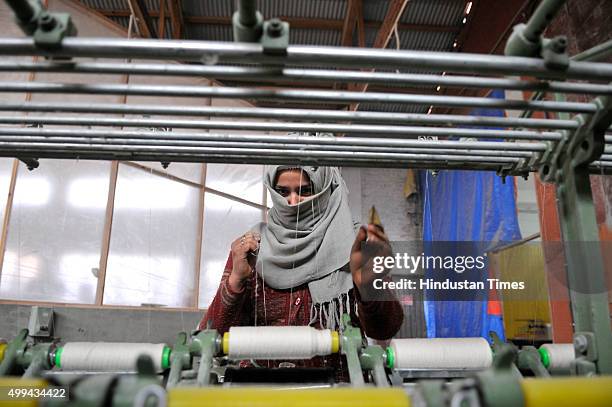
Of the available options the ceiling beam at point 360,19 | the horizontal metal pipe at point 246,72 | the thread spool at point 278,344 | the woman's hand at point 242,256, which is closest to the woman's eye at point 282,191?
the woman's hand at point 242,256

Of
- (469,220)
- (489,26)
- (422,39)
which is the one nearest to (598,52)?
(489,26)

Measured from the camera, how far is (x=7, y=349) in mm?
783

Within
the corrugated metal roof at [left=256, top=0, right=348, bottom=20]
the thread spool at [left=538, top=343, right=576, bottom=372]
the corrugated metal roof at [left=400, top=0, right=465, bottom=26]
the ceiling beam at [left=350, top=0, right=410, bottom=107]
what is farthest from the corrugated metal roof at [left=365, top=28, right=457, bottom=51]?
the thread spool at [left=538, top=343, right=576, bottom=372]

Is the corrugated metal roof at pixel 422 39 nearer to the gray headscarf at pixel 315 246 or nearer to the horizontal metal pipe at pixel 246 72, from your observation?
the gray headscarf at pixel 315 246

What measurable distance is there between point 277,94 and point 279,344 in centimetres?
45

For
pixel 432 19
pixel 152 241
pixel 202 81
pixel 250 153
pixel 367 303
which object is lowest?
pixel 367 303

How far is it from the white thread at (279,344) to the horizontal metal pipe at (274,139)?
0.36 metres

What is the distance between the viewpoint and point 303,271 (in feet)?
4.20

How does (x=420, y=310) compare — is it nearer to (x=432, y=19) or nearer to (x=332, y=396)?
(x=432, y=19)

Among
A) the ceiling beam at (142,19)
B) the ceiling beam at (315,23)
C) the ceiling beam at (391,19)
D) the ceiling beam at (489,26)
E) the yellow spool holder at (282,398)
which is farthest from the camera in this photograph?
the ceiling beam at (315,23)

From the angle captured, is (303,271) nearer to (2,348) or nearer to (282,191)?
(282,191)

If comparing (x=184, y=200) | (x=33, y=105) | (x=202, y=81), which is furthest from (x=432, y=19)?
(x=33, y=105)

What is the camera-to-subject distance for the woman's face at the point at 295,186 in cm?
126

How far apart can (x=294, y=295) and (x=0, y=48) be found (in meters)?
0.95
